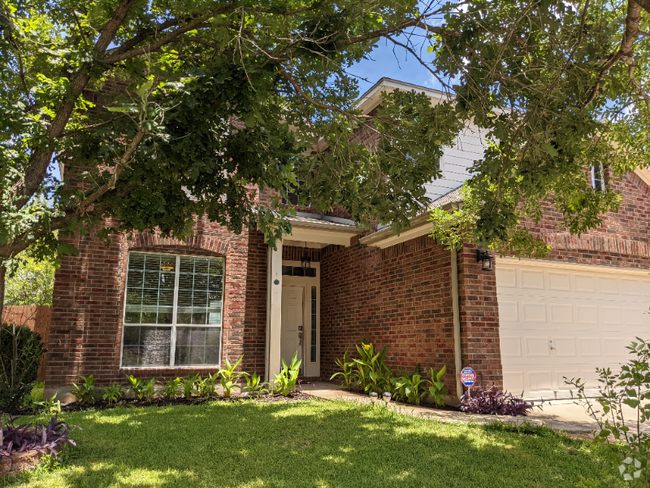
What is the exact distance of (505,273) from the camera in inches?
324

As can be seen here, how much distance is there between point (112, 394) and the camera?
7.67 m

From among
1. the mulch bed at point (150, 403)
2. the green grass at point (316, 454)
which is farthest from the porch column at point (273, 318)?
the green grass at point (316, 454)

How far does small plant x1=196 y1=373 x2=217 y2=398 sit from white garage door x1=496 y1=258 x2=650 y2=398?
4.99 m

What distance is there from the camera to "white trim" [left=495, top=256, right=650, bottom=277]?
27.1ft

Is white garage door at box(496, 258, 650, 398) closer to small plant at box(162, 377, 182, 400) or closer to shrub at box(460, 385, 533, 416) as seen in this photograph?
shrub at box(460, 385, 533, 416)

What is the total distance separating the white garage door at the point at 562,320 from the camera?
26.3ft

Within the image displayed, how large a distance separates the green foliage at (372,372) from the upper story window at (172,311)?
9.14ft

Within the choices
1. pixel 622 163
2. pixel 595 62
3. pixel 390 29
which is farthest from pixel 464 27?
pixel 622 163

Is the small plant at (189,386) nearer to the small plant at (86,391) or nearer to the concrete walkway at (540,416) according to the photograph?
the small plant at (86,391)

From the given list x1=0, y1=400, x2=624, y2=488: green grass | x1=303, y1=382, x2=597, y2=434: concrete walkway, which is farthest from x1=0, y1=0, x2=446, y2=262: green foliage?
x1=303, y1=382, x2=597, y2=434: concrete walkway

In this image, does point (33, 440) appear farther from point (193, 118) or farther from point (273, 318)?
point (273, 318)

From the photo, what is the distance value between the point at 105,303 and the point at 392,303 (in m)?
5.30

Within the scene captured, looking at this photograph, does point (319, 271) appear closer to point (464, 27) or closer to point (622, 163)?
point (622, 163)

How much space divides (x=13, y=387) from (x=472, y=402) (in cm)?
739
